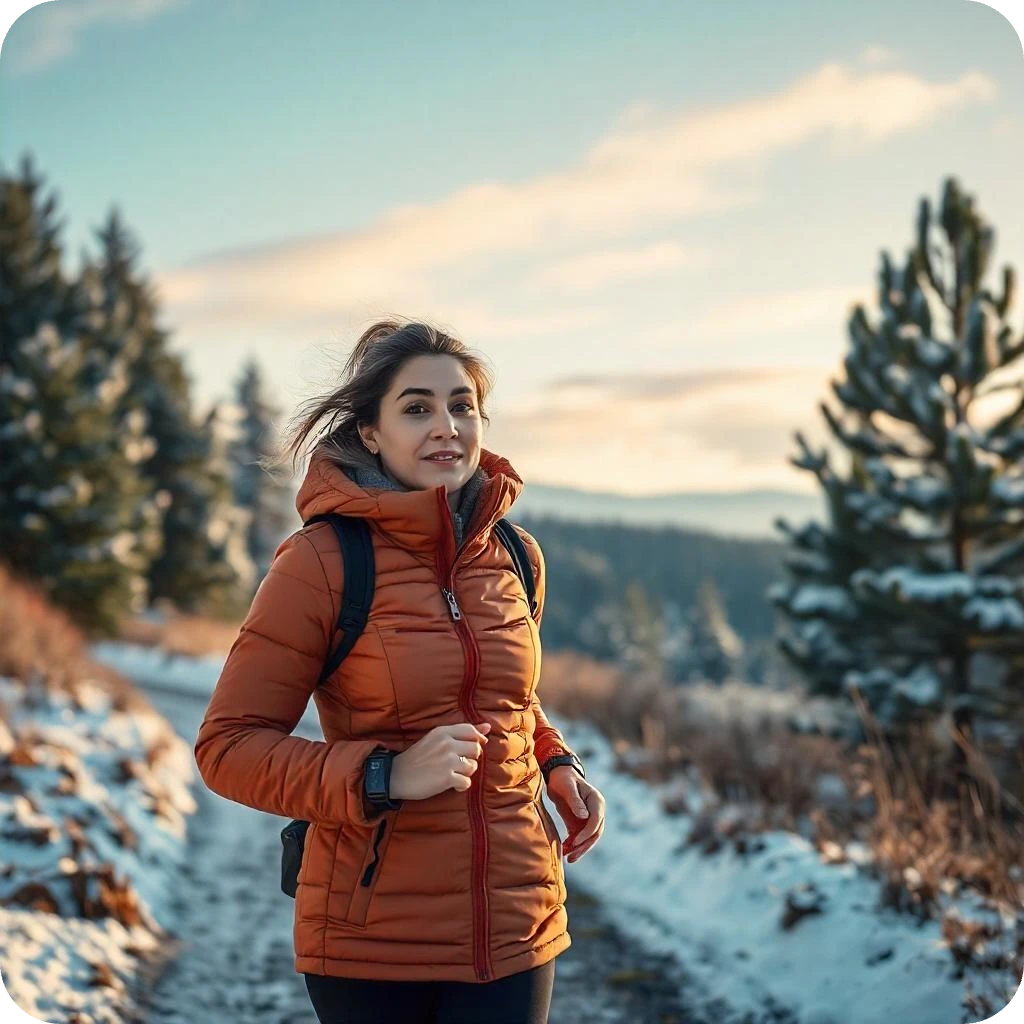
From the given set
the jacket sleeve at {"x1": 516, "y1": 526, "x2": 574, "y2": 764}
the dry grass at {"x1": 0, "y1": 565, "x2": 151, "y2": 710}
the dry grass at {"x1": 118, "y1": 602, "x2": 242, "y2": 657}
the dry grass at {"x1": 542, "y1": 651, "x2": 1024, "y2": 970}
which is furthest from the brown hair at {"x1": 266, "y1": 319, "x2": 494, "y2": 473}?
the dry grass at {"x1": 118, "y1": 602, "x2": 242, "y2": 657}

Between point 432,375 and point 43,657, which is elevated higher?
point 432,375

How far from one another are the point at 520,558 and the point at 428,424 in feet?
1.45

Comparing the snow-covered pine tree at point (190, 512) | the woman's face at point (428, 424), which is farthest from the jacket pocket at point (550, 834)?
the snow-covered pine tree at point (190, 512)

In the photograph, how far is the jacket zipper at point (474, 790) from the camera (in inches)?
81.3

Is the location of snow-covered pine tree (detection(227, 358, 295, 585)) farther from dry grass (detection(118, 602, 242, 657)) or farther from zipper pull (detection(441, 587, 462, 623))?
zipper pull (detection(441, 587, 462, 623))

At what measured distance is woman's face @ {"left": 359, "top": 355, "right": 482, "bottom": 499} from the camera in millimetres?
2359

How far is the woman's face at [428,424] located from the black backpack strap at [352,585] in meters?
0.24

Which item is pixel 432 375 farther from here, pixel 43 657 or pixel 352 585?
pixel 43 657

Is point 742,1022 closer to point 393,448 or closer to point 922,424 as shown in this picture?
point 393,448

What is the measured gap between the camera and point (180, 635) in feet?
69.9

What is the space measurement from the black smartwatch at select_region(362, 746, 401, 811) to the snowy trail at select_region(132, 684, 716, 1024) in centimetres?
295

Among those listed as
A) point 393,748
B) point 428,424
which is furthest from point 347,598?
point 428,424

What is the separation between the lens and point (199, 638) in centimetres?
2119

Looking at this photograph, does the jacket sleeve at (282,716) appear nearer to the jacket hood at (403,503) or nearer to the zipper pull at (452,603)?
the jacket hood at (403,503)
